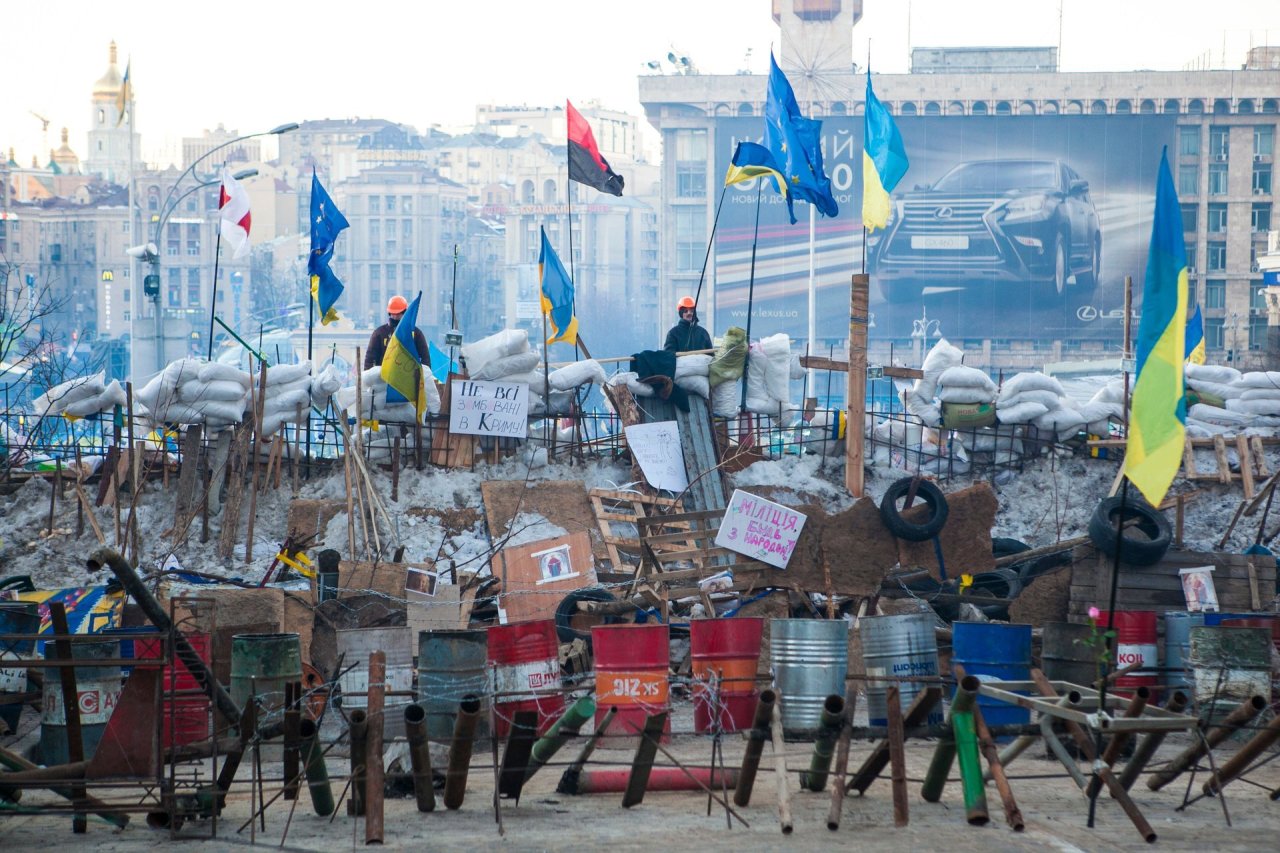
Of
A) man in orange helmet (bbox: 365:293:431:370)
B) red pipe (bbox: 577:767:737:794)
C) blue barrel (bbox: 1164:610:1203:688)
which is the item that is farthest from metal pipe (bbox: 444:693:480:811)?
man in orange helmet (bbox: 365:293:431:370)

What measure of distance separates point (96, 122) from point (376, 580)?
17959cm

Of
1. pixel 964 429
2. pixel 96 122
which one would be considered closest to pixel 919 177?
pixel 964 429

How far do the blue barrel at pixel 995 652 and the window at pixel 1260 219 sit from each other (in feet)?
300

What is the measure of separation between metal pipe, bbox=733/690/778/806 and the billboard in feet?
274

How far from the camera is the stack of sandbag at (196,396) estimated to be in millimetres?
16797

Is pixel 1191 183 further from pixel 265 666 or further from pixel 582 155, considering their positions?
pixel 265 666

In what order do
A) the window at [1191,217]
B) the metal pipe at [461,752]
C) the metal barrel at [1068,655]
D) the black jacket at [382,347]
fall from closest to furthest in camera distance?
the metal pipe at [461,752] → the metal barrel at [1068,655] → the black jacket at [382,347] → the window at [1191,217]

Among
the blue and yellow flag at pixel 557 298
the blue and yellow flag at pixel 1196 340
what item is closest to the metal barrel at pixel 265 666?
the blue and yellow flag at pixel 557 298

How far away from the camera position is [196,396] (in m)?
16.8

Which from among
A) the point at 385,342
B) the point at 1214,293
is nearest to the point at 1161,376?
the point at 385,342

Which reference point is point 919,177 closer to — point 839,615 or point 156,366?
point 156,366

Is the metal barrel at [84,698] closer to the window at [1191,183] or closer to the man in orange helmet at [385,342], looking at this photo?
the man in orange helmet at [385,342]

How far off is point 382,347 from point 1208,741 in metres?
12.3

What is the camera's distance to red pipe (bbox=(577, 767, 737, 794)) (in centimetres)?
1002
